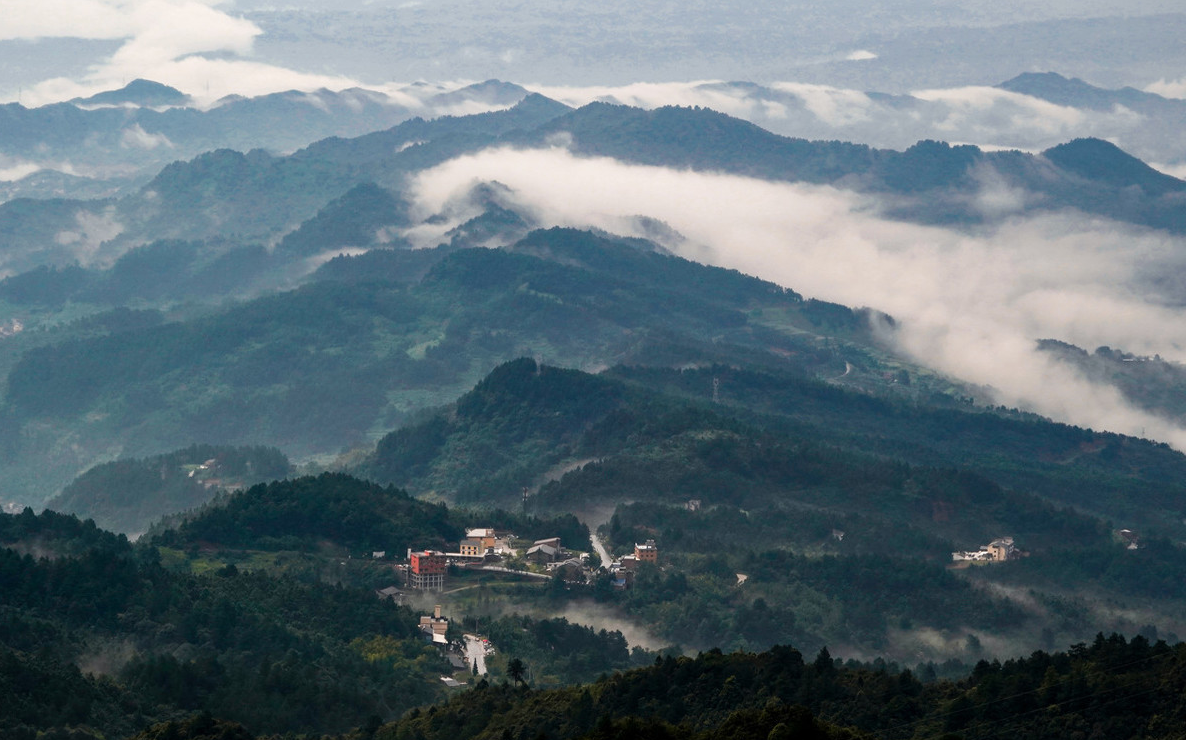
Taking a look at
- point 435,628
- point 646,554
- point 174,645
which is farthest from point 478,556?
point 174,645

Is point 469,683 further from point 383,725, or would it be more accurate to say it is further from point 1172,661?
point 1172,661

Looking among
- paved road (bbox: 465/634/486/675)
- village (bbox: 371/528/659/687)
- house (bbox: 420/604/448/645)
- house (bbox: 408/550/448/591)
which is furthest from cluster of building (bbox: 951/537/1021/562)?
house (bbox: 420/604/448/645)

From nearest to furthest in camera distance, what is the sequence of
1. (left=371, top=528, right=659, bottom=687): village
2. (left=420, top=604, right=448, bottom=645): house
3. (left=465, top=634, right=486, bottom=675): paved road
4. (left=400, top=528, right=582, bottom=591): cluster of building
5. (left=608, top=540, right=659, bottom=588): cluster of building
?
(left=465, top=634, right=486, bottom=675): paved road
(left=420, top=604, right=448, bottom=645): house
(left=371, top=528, right=659, bottom=687): village
(left=400, top=528, right=582, bottom=591): cluster of building
(left=608, top=540, right=659, bottom=588): cluster of building

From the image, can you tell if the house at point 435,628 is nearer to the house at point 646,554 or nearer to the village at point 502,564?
the village at point 502,564

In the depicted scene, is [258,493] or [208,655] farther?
[258,493]

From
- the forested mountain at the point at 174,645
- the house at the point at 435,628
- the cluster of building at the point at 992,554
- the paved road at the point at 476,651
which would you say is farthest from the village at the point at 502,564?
the cluster of building at the point at 992,554

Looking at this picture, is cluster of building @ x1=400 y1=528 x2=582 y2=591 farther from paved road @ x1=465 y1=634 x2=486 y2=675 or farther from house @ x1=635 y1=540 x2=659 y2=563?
paved road @ x1=465 y1=634 x2=486 y2=675

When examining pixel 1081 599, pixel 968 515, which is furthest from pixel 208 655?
pixel 968 515
